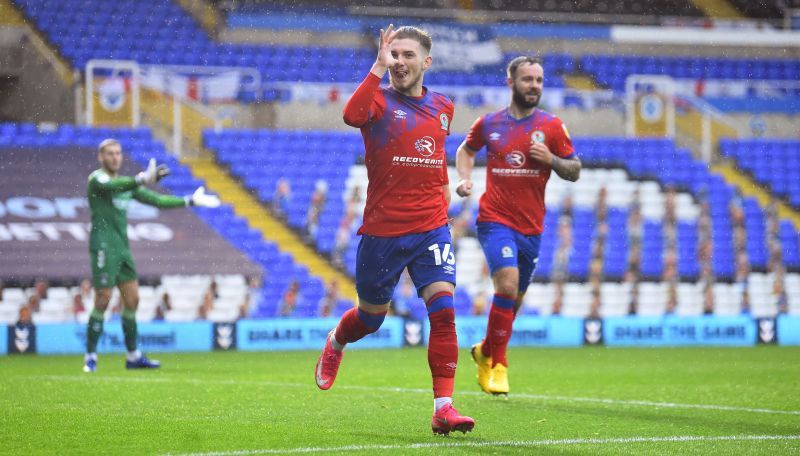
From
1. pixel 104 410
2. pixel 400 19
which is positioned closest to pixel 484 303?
pixel 400 19

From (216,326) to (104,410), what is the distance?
922 cm

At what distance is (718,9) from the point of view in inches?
1167

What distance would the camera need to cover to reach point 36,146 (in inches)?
843

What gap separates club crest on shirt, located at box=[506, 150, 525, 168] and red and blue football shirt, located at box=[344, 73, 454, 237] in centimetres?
244

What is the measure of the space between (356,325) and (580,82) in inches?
887

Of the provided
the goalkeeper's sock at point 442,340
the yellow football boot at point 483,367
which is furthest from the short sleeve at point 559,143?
the goalkeeper's sock at point 442,340

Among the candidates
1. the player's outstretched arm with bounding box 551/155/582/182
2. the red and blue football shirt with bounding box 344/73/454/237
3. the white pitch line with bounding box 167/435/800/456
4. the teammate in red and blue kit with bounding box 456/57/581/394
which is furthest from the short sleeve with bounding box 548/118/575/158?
the white pitch line with bounding box 167/435/800/456

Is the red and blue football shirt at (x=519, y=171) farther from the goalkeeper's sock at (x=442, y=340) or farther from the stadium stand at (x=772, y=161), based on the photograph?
the stadium stand at (x=772, y=161)

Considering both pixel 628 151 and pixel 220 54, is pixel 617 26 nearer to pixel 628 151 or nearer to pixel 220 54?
pixel 628 151

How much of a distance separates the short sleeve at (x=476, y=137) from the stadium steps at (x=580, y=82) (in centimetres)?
1964

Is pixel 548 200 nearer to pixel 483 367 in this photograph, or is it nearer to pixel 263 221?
pixel 263 221

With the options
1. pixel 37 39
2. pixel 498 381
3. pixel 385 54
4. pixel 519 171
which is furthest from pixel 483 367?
pixel 37 39

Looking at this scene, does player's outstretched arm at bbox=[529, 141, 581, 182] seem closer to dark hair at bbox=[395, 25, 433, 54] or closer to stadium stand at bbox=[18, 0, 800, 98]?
dark hair at bbox=[395, 25, 433, 54]

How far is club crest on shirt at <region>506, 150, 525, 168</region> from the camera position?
30.9ft
